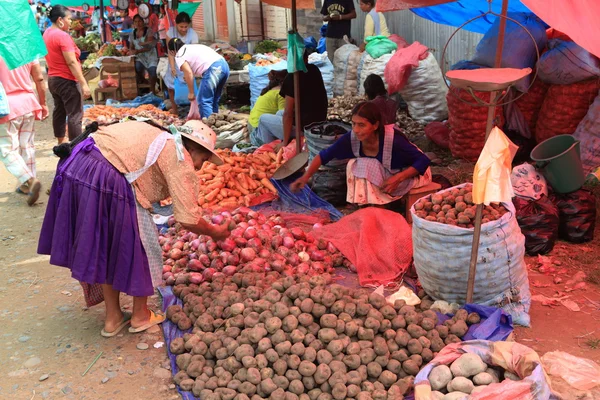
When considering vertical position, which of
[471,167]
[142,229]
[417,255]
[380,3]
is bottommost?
[471,167]

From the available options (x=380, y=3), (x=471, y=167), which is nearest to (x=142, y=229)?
(x=380, y=3)

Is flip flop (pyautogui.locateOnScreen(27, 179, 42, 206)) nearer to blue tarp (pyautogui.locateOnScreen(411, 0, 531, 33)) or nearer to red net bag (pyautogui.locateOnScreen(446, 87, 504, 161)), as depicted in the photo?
red net bag (pyautogui.locateOnScreen(446, 87, 504, 161))

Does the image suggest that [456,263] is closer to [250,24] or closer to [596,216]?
[596,216]

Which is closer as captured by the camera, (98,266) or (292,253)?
(98,266)

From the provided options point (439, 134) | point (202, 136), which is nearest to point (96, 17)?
point (439, 134)

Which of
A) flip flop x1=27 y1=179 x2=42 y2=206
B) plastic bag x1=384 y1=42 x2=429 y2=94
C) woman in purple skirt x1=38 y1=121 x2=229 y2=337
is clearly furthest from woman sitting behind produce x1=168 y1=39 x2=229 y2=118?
woman in purple skirt x1=38 y1=121 x2=229 y2=337

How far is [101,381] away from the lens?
9.27 feet

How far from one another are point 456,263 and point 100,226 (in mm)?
1843

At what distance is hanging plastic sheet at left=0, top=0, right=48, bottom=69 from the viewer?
16.8ft

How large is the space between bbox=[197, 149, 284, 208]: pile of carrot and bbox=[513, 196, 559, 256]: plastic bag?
82.3 inches

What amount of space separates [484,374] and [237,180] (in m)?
3.33

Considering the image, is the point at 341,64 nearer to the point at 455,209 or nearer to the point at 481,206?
the point at 455,209

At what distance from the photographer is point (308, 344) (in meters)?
2.71

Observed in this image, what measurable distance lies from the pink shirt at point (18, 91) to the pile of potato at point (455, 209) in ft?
12.8
